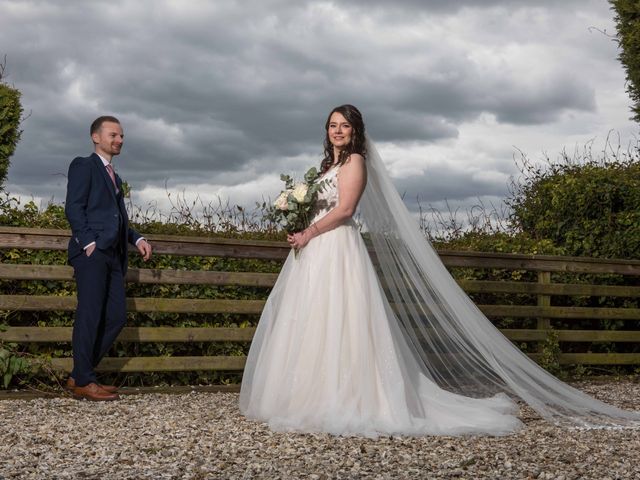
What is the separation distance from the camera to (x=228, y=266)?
300 inches

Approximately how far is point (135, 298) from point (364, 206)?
2412 millimetres

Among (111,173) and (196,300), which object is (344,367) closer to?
(196,300)

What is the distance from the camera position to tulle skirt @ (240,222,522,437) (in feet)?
17.4

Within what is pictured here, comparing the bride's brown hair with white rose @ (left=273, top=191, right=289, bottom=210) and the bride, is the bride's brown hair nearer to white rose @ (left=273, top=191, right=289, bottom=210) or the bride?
the bride

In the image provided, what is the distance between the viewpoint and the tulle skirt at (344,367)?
530 centimetres

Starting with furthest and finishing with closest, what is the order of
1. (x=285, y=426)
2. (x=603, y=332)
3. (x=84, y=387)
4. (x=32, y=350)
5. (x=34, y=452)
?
(x=603, y=332), (x=32, y=350), (x=84, y=387), (x=285, y=426), (x=34, y=452)

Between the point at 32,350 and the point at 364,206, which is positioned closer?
the point at 364,206

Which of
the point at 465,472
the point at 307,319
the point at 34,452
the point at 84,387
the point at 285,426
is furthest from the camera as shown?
the point at 84,387

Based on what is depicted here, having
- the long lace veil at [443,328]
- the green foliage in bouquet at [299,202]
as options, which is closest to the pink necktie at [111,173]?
the green foliage in bouquet at [299,202]

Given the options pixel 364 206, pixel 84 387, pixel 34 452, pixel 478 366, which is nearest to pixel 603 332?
pixel 478 366

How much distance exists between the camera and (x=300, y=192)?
5711 millimetres

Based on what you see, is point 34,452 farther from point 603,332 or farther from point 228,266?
point 603,332

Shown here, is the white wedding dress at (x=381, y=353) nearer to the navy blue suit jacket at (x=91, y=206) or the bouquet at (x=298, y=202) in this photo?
the bouquet at (x=298, y=202)

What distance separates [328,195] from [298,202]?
0.22 meters
